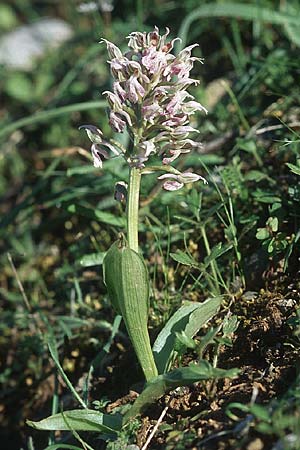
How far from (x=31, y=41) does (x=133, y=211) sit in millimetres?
4762

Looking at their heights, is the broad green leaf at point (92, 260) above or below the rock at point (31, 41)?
below

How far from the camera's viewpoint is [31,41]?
21.8ft

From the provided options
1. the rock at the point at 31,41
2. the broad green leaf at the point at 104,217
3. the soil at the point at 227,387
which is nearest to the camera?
the soil at the point at 227,387

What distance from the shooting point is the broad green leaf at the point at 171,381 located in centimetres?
206

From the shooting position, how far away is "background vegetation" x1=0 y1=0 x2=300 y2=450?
7.47ft

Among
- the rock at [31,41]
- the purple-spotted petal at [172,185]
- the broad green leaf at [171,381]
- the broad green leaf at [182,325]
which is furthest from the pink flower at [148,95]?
the rock at [31,41]

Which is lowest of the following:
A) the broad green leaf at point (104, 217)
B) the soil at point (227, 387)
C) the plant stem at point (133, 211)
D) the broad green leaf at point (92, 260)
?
the soil at point (227, 387)

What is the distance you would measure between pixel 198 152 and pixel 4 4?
181 inches

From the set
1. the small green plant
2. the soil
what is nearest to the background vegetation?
the soil

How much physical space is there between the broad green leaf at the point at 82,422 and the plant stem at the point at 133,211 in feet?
1.89

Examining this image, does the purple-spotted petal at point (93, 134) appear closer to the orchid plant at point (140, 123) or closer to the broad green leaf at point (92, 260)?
the orchid plant at point (140, 123)

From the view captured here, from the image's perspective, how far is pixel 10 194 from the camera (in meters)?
4.85

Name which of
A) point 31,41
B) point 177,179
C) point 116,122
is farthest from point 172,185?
point 31,41

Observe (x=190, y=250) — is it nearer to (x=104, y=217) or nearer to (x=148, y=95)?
(x=104, y=217)
